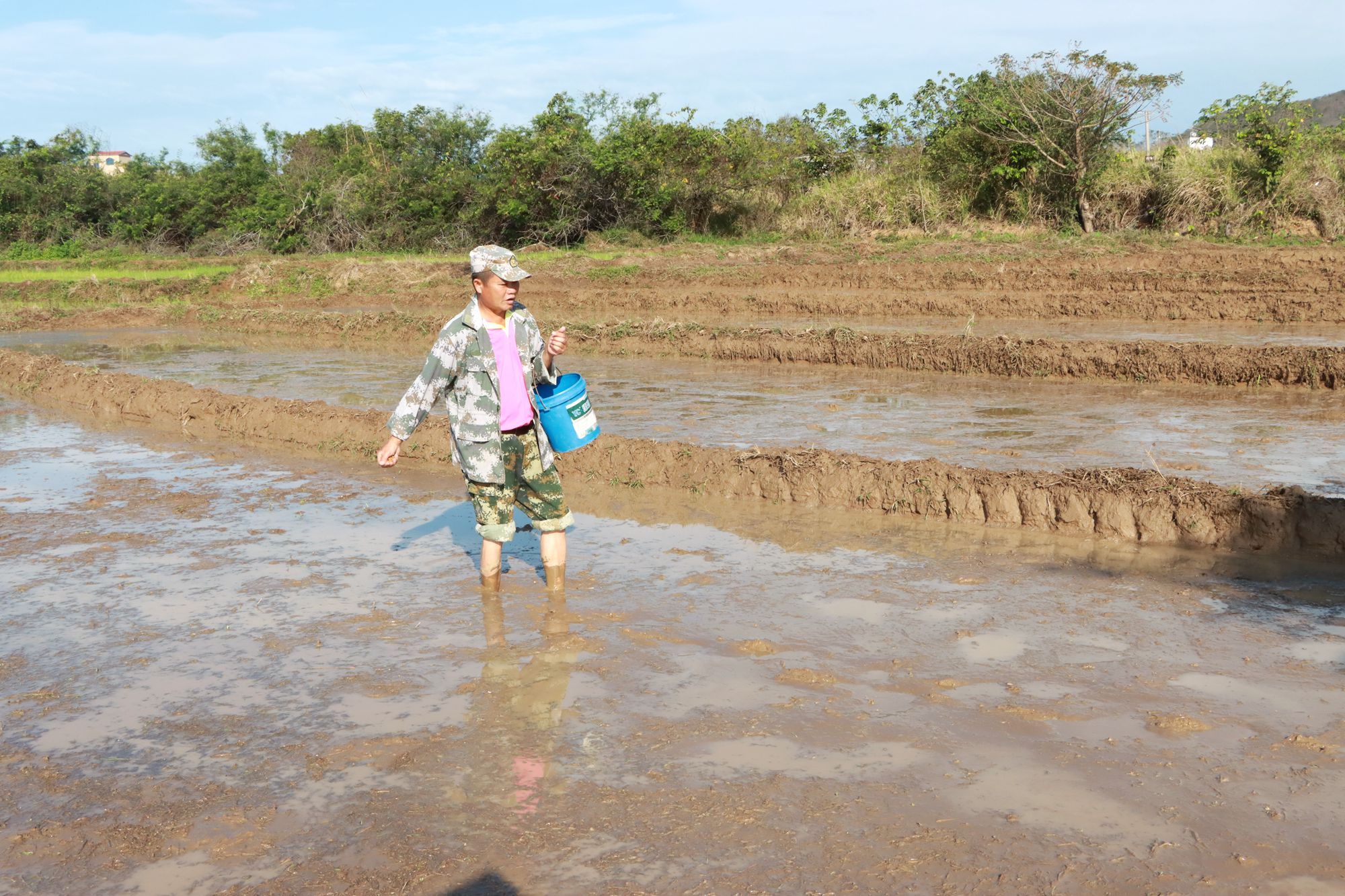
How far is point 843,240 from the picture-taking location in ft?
81.6

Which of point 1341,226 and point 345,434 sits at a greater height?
point 1341,226

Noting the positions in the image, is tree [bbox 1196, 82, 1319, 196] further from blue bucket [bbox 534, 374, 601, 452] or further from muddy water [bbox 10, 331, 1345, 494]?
blue bucket [bbox 534, 374, 601, 452]

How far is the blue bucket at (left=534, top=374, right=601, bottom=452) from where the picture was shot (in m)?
5.21

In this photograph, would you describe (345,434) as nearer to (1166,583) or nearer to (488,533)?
(488,533)

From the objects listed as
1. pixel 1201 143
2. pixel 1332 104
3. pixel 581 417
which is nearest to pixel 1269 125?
pixel 1201 143

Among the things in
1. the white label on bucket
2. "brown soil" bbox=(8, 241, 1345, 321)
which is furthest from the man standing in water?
"brown soil" bbox=(8, 241, 1345, 321)

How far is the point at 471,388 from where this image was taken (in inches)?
205

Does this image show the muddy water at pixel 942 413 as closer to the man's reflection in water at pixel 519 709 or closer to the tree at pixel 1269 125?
the man's reflection in water at pixel 519 709

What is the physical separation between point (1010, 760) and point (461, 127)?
32.4 meters

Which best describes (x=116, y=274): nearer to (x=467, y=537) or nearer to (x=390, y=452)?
(x=467, y=537)

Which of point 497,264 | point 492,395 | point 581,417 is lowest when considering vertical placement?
point 581,417

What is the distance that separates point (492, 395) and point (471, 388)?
100 mm

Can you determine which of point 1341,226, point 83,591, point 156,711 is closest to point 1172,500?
point 156,711

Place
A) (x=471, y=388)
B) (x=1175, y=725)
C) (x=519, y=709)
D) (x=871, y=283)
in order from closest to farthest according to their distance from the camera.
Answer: (x=1175, y=725) → (x=519, y=709) → (x=471, y=388) → (x=871, y=283)
